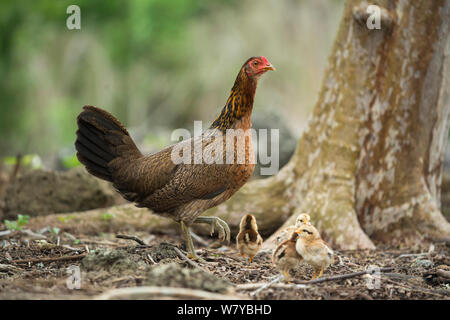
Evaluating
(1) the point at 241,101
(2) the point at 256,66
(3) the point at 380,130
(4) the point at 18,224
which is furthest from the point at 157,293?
→ (3) the point at 380,130

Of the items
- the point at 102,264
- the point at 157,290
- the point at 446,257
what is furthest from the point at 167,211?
the point at 446,257

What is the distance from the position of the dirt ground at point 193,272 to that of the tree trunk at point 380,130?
503 millimetres

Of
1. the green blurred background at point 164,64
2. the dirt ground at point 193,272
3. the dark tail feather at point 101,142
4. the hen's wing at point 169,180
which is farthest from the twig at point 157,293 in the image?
the green blurred background at point 164,64

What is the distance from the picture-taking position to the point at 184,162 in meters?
4.93

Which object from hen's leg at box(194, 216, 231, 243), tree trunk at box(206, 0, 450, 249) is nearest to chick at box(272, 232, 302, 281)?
hen's leg at box(194, 216, 231, 243)

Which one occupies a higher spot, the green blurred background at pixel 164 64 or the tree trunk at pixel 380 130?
the green blurred background at pixel 164 64

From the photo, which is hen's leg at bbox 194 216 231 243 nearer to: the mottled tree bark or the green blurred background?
the mottled tree bark

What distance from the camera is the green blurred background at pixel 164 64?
864 inches

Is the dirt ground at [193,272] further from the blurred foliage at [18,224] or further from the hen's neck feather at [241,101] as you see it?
the hen's neck feather at [241,101]

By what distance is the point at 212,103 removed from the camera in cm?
2473

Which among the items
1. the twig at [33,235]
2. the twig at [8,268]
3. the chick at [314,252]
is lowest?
the twig at [8,268]

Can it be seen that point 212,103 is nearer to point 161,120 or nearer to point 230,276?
point 161,120

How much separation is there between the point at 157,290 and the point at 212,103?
71.1 ft

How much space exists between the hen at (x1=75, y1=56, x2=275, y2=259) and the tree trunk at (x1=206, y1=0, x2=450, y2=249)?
1449 mm
